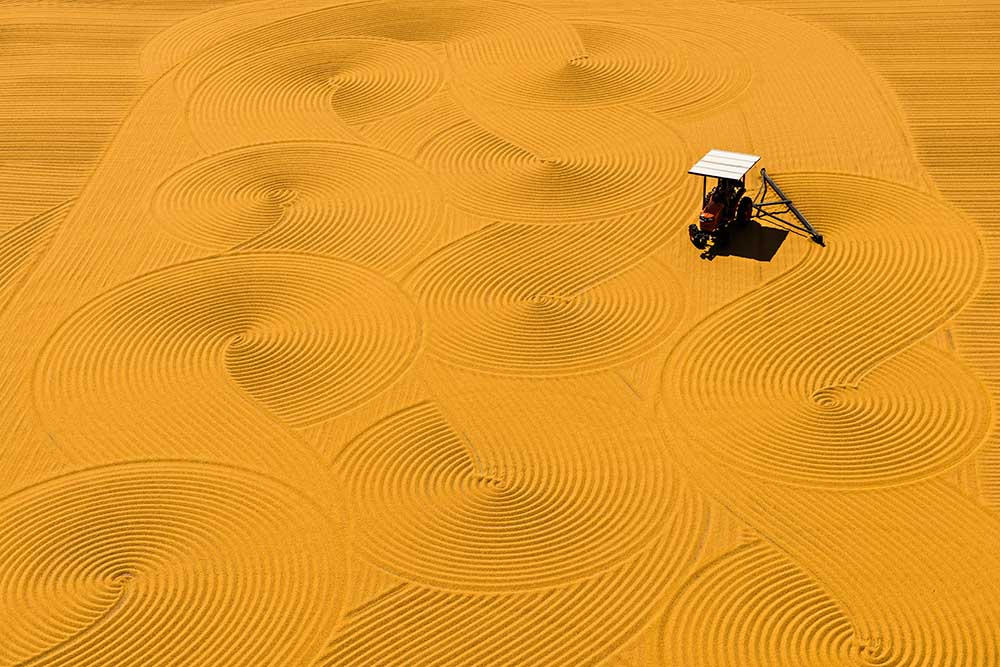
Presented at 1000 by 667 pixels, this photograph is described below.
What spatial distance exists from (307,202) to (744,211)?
9.03m

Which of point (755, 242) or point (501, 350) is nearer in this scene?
point (501, 350)

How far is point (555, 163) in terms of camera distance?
74.4 feet

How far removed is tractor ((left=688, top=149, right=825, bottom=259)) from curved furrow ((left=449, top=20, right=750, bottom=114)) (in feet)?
14.0

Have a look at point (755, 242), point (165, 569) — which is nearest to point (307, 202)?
point (755, 242)

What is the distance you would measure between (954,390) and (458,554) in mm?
8605

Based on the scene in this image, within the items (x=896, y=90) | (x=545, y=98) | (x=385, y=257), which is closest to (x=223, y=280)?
(x=385, y=257)

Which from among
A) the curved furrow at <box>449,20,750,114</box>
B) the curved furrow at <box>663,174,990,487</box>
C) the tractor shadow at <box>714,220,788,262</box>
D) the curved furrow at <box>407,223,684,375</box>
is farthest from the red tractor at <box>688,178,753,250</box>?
the curved furrow at <box>449,20,750,114</box>

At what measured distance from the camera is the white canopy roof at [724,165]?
20.0 m

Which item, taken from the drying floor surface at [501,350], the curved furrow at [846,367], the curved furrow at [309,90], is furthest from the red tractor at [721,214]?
the curved furrow at [309,90]

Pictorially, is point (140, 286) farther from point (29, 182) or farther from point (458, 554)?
point (458, 554)

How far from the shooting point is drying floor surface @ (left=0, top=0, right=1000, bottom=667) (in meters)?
14.3

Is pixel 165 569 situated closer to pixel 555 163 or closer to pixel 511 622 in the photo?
pixel 511 622

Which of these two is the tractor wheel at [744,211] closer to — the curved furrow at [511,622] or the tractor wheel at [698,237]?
the tractor wheel at [698,237]

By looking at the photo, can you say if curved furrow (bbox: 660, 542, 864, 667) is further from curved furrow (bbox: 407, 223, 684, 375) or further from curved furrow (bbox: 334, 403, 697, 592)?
curved furrow (bbox: 407, 223, 684, 375)
